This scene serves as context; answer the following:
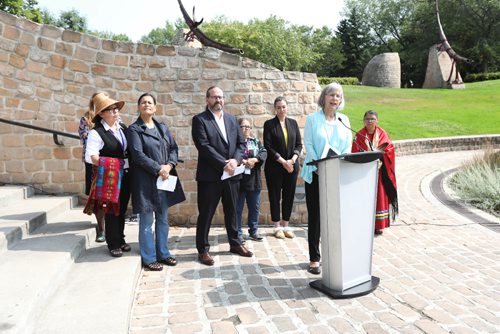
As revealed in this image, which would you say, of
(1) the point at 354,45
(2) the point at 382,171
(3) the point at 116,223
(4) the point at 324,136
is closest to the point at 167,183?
(3) the point at 116,223

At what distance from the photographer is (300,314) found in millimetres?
3316

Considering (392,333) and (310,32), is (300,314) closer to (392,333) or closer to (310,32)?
(392,333)

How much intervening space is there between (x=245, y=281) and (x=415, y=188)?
6645 millimetres

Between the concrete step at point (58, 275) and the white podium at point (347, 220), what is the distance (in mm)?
1837

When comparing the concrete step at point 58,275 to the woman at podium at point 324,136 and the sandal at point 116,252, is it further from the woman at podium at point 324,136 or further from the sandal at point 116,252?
the woman at podium at point 324,136

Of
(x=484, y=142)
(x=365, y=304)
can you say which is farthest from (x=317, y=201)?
(x=484, y=142)

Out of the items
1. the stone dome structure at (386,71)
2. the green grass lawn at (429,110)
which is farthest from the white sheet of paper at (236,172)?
the stone dome structure at (386,71)

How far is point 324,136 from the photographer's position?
3.95m

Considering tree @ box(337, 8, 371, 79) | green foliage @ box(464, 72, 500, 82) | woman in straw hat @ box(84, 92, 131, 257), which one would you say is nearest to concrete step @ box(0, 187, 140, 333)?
woman in straw hat @ box(84, 92, 131, 257)

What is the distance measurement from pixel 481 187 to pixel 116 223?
23.0 ft

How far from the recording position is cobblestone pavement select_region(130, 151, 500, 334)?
10.3 feet

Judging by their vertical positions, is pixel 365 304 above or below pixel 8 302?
below

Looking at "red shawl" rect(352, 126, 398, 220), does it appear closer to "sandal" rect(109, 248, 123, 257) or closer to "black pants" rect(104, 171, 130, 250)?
"black pants" rect(104, 171, 130, 250)

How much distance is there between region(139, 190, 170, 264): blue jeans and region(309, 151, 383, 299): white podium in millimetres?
1765
